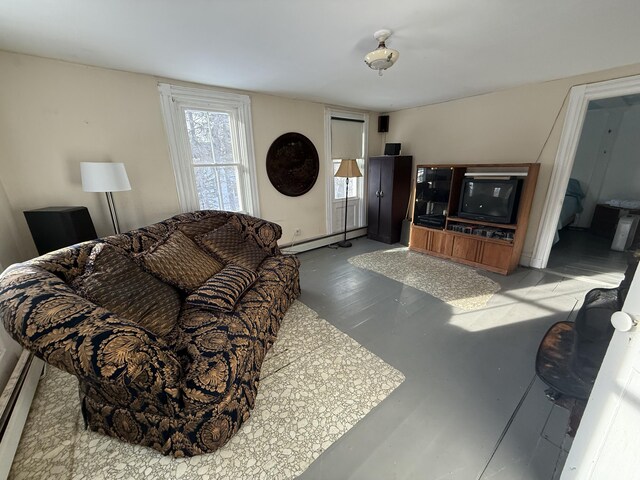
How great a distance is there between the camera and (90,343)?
37.0 inches

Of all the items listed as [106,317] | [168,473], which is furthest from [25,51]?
[168,473]

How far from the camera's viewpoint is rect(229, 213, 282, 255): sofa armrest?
259cm

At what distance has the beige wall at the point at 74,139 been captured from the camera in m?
2.02

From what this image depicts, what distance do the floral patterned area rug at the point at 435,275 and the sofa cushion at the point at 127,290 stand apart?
2.46m

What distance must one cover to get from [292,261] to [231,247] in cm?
60

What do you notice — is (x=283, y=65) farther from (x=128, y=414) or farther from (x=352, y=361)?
(x=128, y=414)

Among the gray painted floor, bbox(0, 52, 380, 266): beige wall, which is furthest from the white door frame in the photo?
bbox(0, 52, 380, 266): beige wall

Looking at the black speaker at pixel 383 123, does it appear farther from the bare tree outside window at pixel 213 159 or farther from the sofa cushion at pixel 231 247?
the sofa cushion at pixel 231 247

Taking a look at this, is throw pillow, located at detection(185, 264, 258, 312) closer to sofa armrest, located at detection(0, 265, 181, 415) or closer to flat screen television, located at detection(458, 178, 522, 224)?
sofa armrest, located at detection(0, 265, 181, 415)

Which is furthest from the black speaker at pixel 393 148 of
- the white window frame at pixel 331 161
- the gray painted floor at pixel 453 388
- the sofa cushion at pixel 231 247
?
the sofa cushion at pixel 231 247

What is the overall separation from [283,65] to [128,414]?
2.79m

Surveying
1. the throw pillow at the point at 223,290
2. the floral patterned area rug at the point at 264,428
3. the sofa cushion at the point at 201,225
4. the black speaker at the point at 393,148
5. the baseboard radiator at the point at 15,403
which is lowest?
the floral patterned area rug at the point at 264,428

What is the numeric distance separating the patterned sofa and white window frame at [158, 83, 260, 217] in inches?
37.0

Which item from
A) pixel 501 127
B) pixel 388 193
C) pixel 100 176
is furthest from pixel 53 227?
pixel 501 127
